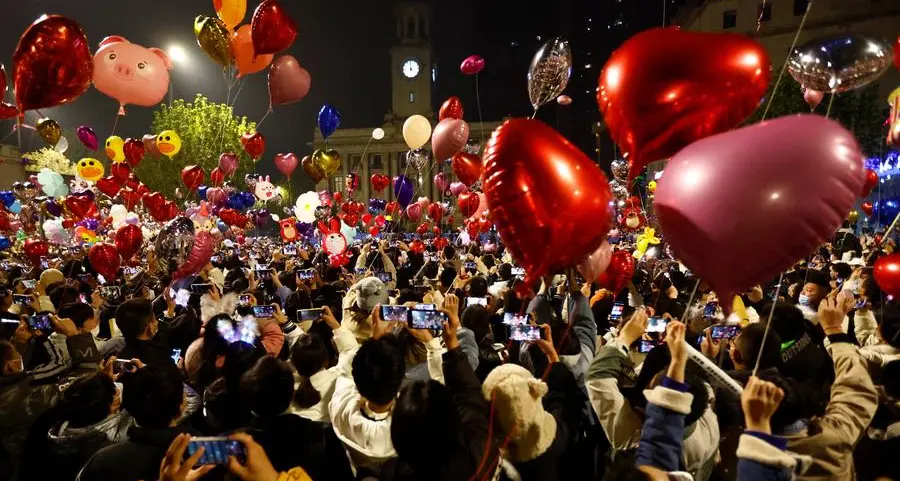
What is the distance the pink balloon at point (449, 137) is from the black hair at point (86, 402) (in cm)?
540

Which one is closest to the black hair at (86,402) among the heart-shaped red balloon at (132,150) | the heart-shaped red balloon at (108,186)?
the heart-shaped red balloon at (108,186)

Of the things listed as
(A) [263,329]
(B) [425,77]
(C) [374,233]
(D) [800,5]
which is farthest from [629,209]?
(B) [425,77]

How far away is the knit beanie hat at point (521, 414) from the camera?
2133mm

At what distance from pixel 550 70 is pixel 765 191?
3.51m

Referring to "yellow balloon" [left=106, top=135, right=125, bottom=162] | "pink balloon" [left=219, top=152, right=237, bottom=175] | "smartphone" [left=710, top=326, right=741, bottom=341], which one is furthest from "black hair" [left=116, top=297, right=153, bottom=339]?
"yellow balloon" [left=106, top=135, right=125, bottom=162]

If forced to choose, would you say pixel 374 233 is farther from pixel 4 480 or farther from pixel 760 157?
pixel 760 157

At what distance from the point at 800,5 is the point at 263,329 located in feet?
135

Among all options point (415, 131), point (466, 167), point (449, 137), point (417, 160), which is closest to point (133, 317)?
point (449, 137)

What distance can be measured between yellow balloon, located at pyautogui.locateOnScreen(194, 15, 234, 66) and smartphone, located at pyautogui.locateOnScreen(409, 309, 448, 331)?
5.64 meters

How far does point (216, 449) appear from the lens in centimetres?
155

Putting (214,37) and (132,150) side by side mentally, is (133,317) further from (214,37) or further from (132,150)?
(132,150)

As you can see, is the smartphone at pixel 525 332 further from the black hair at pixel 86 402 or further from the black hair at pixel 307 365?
the black hair at pixel 86 402

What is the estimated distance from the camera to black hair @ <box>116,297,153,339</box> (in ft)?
11.6

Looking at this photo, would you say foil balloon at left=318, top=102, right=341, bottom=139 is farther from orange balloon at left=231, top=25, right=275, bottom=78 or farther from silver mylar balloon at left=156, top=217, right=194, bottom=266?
silver mylar balloon at left=156, top=217, right=194, bottom=266
